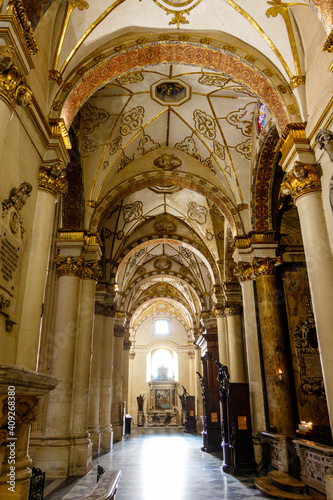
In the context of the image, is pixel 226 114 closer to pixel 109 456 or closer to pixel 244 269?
pixel 244 269

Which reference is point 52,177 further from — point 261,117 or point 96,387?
point 96,387

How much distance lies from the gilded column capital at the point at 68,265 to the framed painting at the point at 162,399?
76.5 feet

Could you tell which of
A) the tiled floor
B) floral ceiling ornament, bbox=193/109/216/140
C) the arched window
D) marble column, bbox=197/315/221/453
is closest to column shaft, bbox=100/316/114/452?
the tiled floor

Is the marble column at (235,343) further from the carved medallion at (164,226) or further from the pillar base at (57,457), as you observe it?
the pillar base at (57,457)

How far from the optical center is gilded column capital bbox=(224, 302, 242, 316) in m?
13.0

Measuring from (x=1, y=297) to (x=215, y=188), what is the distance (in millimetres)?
8120

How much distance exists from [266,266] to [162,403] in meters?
23.3

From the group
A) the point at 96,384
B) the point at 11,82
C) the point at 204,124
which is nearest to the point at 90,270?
the point at 96,384

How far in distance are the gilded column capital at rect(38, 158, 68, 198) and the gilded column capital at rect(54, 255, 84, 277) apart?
3840mm

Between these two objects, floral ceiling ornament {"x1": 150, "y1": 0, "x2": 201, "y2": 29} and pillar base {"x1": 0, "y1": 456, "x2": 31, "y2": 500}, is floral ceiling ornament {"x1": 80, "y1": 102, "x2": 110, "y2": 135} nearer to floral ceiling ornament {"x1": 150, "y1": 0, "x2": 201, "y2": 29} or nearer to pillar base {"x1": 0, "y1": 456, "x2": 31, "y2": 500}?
floral ceiling ornament {"x1": 150, "y1": 0, "x2": 201, "y2": 29}

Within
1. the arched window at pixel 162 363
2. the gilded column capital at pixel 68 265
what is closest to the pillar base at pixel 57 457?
the gilded column capital at pixel 68 265

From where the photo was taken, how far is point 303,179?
231 inches

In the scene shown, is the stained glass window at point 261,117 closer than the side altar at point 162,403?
Yes

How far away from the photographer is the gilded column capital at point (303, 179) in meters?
5.82
